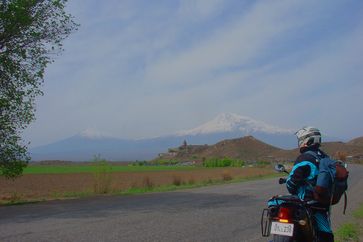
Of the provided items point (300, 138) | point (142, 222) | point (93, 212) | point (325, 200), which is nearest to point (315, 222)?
point (325, 200)

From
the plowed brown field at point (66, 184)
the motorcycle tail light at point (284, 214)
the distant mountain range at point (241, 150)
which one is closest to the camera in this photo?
the motorcycle tail light at point (284, 214)

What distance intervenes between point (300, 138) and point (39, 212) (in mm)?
11467

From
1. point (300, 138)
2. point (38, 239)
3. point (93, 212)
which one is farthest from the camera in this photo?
point (93, 212)

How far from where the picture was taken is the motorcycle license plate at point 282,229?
5484 mm

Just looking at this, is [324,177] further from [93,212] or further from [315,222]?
[93,212]

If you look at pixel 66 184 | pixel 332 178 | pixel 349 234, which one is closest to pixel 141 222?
pixel 349 234

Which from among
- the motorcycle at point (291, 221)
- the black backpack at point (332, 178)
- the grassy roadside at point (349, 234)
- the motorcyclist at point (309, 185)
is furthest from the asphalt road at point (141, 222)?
the black backpack at point (332, 178)

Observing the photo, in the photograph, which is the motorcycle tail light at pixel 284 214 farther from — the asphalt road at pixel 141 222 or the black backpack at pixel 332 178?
the asphalt road at pixel 141 222

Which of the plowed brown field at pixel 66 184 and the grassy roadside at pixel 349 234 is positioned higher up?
the plowed brown field at pixel 66 184

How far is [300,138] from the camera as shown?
6.26m

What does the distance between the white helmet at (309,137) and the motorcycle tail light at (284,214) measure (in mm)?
925

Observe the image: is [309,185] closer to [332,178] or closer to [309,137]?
[332,178]

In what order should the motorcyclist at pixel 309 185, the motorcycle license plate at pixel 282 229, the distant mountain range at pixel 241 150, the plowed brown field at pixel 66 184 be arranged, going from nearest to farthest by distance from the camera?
1. the motorcycle license plate at pixel 282 229
2. the motorcyclist at pixel 309 185
3. the plowed brown field at pixel 66 184
4. the distant mountain range at pixel 241 150

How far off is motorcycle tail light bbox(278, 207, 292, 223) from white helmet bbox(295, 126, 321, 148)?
925mm
